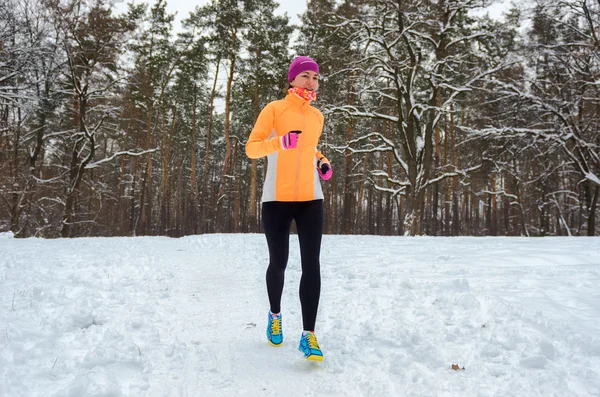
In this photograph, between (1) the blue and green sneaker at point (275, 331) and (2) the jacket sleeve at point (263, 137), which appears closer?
(2) the jacket sleeve at point (263, 137)

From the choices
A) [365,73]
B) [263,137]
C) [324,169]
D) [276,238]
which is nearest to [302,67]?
[263,137]

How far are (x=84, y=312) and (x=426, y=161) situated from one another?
12.8 metres

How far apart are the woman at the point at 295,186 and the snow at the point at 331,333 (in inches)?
17.7

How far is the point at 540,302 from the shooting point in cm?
330

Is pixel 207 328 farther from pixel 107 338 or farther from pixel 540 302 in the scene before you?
pixel 540 302

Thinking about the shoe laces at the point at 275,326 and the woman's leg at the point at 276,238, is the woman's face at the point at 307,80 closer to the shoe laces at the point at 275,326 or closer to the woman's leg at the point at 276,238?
the woman's leg at the point at 276,238

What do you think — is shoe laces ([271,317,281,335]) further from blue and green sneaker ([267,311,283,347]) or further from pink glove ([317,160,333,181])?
pink glove ([317,160,333,181])

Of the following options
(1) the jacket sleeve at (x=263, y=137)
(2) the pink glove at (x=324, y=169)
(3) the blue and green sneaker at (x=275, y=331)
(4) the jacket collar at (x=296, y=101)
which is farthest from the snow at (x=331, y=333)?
(4) the jacket collar at (x=296, y=101)

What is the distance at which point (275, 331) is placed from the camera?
293 cm

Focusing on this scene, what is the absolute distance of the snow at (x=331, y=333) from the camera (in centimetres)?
221

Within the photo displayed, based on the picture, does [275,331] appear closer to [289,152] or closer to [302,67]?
[289,152]

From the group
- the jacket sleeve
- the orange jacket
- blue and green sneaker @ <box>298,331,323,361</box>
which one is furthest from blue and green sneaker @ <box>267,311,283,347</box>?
the jacket sleeve

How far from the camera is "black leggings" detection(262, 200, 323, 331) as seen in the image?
2.78 metres

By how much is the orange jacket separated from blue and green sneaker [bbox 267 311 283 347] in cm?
94
